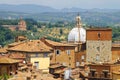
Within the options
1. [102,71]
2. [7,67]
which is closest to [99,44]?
[102,71]

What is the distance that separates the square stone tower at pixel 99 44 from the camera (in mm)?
78750

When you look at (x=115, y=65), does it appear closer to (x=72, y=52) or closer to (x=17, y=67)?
(x=17, y=67)

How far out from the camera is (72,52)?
85.5 m

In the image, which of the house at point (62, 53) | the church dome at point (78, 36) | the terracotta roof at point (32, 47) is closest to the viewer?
the terracotta roof at point (32, 47)

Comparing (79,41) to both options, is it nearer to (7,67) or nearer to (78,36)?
(78,36)

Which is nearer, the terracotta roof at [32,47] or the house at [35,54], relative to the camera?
the house at [35,54]

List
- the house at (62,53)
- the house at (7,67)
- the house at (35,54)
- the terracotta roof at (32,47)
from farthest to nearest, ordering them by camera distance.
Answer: the house at (62,53) → the terracotta roof at (32,47) → the house at (35,54) → the house at (7,67)

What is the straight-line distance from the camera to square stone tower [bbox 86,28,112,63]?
7875cm

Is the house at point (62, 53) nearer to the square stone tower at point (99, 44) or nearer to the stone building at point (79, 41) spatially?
the stone building at point (79, 41)

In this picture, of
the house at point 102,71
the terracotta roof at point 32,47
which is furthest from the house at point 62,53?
the house at point 102,71

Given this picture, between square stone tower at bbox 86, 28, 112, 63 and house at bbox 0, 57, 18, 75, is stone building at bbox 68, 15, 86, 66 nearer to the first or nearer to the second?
square stone tower at bbox 86, 28, 112, 63

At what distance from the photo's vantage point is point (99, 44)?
79875mm

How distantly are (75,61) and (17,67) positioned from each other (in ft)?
109

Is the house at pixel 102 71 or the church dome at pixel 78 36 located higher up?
the church dome at pixel 78 36
